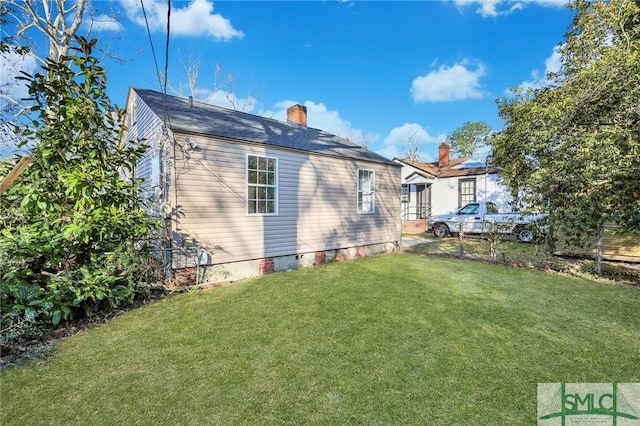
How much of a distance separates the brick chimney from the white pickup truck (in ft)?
25.0

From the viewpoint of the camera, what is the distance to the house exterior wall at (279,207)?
609 centimetres

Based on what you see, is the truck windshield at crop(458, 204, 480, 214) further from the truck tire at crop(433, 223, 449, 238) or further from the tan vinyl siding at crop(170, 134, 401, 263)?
the tan vinyl siding at crop(170, 134, 401, 263)

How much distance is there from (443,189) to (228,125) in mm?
14900

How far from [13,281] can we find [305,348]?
3.68m

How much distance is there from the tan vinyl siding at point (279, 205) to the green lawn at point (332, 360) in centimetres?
162

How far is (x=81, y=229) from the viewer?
3.87 metres

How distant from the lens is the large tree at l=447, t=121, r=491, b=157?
4122 centimetres

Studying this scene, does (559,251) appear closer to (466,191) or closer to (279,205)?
(466,191)

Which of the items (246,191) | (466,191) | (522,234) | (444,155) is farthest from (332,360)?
(444,155)

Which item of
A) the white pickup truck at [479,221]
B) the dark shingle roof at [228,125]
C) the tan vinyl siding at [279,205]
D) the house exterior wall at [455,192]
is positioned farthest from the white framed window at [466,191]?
the dark shingle roof at [228,125]

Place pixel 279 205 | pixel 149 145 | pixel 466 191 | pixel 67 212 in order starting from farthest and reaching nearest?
pixel 466 191, pixel 279 205, pixel 149 145, pixel 67 212

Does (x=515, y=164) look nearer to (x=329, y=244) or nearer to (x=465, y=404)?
(x=329, y=244)
